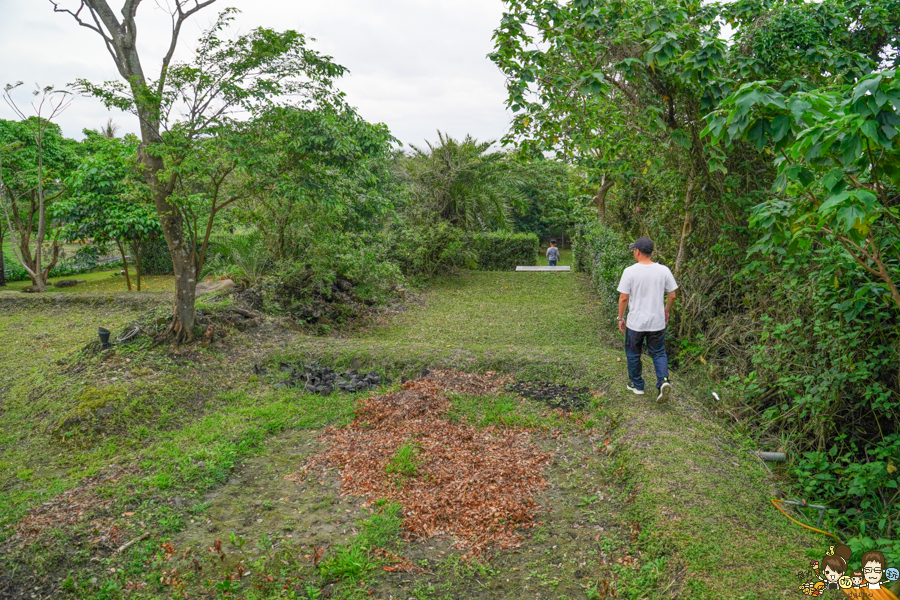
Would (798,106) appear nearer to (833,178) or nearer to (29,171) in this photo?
(833,178)

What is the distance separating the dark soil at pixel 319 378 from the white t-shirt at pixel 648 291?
289 centimetres

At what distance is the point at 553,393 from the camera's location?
559 cm

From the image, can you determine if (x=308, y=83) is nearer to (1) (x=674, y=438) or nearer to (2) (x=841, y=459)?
(1) (x=674, y=438)

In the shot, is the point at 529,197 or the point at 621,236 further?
the point at 529,197

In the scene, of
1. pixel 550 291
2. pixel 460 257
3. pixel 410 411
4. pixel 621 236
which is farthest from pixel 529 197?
pixel 410 411

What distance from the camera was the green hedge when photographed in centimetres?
1759

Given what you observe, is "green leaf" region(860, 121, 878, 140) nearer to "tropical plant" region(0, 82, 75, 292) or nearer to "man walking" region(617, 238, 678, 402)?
"man walking" region(617, 238, 678, 402)

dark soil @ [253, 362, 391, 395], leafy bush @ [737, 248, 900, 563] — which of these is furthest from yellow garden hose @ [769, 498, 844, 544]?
dark soil @ [253, 362, 391, 395]

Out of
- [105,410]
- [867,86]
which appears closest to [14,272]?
[105,410]

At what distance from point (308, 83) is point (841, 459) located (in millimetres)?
6353

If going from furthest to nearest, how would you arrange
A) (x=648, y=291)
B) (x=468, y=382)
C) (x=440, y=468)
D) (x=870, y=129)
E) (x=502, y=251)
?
(x=502, y=251) < (x=468, y=382) < (x=648, y=291) < (x=440, y=468) < (x=870, y=129)

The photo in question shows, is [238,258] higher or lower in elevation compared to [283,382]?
higher

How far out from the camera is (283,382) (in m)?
6.01

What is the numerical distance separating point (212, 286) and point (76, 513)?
8.09m
